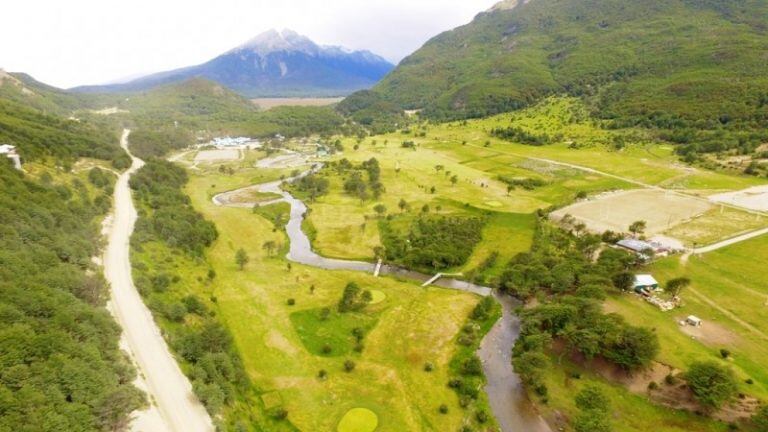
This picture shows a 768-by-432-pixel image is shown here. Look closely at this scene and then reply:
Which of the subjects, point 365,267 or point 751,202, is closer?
point 365,267

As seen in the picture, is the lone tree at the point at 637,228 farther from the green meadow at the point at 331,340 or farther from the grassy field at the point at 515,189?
the green meadow at the point at 331,340

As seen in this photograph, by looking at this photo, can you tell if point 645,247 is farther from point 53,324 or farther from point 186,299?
point 53,324

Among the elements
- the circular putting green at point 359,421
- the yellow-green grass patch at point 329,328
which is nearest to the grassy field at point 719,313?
the circular putting green at point 359,421

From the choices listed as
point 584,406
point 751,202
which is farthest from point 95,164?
point 751,202

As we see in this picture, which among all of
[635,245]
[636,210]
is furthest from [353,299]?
[636,210]

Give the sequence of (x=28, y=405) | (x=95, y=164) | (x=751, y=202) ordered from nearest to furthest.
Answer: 1. (x=28, y=405)
2. (x=751, y=202)
3. (x=95, y=164)

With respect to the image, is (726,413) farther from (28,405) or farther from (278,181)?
(278,181)
